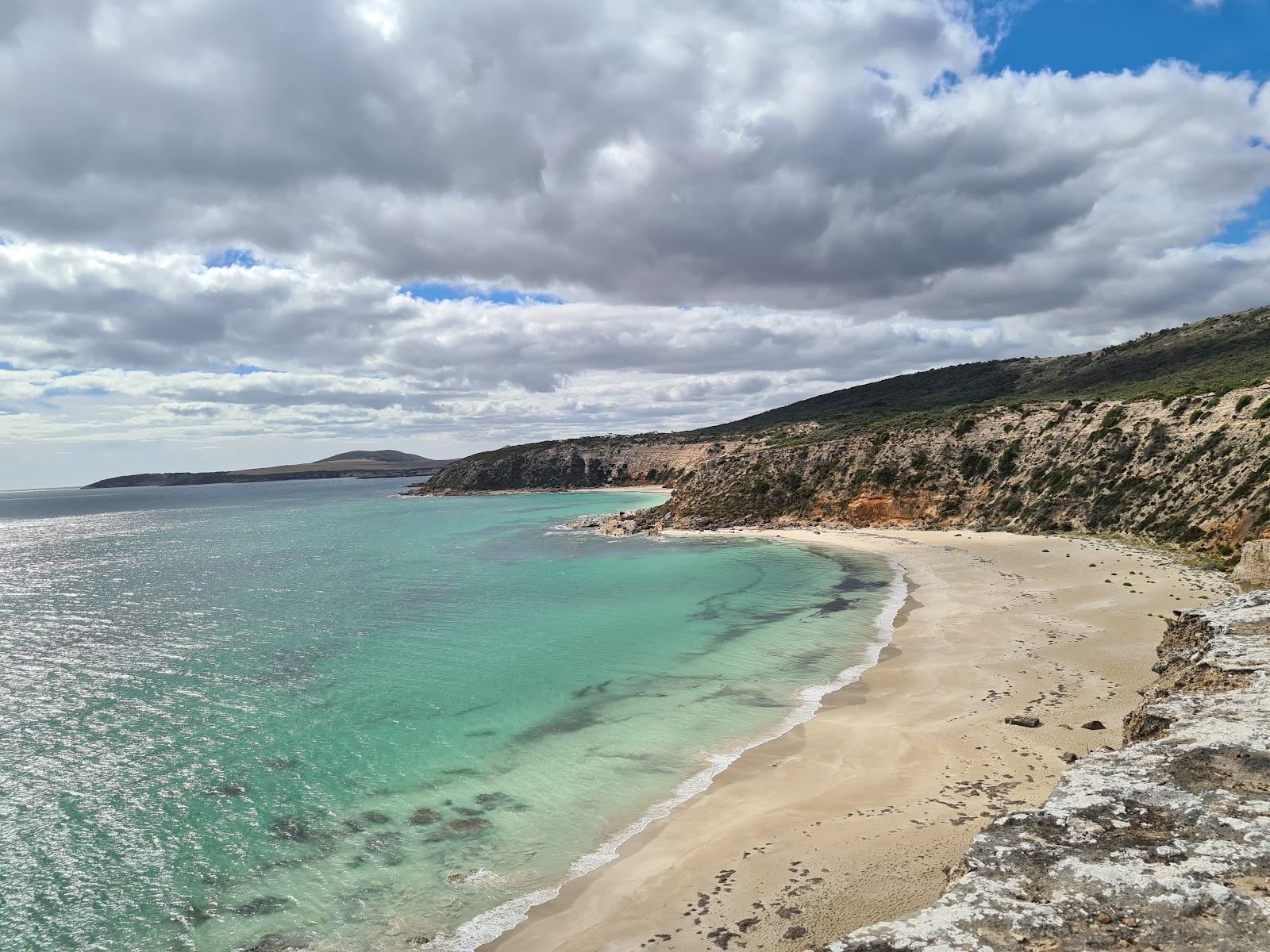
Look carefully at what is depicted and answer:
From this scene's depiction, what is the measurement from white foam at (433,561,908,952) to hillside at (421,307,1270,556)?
93.2ft

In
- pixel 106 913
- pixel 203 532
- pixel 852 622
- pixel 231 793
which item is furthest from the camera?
pixel 203 532

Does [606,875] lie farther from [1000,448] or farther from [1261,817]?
[1000,448]

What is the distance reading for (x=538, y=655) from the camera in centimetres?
2781

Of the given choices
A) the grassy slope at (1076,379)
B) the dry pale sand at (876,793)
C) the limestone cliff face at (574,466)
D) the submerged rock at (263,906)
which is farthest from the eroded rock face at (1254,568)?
the limestone cliff face at (574,466)

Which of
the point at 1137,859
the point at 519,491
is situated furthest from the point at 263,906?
the point at 519,491

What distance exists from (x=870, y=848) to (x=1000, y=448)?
6119 cm

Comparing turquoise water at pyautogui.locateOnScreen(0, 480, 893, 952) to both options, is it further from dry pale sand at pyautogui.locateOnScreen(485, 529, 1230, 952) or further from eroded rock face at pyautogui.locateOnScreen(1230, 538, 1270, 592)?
eroded rock face at pyautogui.locateOnScreen(1230, 538, 1270, 592)

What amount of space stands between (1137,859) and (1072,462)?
56.9 metres

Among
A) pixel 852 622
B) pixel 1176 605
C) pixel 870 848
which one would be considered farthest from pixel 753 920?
pixel 1176 605

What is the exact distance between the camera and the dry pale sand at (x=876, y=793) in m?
10.4

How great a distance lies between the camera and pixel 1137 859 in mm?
8383

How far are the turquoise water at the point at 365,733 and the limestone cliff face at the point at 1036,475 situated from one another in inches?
719

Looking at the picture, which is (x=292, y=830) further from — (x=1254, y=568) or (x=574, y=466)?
(x=574, y=466)

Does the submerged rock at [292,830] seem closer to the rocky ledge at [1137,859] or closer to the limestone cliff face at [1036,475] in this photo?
the rocky ledge at [1137,859]
